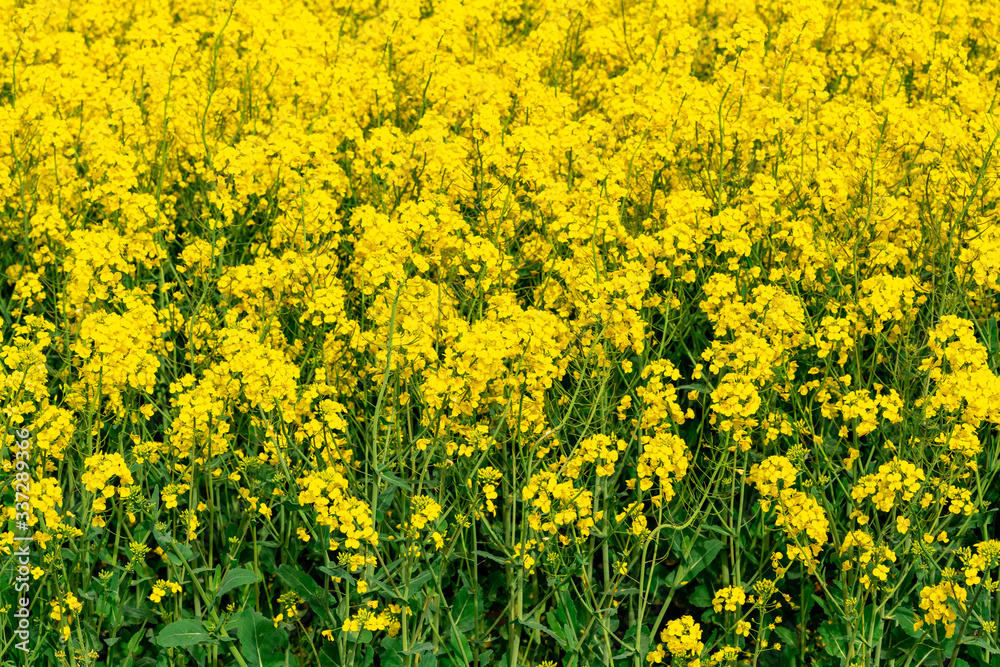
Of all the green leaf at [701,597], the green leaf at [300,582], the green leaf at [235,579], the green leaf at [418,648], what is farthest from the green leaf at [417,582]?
the green leaf at [701,597]

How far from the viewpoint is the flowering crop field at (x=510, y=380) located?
3.92 meters

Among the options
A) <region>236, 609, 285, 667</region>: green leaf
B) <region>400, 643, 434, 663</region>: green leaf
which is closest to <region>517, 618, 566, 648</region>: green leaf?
<region>400, 643, 434, 663</region>: green leaf

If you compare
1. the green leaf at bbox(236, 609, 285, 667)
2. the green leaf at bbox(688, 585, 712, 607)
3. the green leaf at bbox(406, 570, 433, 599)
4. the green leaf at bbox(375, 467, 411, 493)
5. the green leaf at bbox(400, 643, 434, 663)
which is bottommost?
the green leaf at bbox(236, 609, 285, 667)

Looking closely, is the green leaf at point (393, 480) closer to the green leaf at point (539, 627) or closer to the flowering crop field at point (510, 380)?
the flowering crop field at point (510, 380)

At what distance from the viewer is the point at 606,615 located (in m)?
4.10

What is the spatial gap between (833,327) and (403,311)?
1.76 metres

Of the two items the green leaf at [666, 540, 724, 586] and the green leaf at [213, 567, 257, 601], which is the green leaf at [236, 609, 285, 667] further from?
the green leaf at [666, 540, 724, 586]

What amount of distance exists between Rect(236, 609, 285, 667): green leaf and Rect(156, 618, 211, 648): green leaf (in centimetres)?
17

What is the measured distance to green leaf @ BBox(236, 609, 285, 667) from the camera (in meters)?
4.12

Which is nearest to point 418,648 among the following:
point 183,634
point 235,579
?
point 235,579

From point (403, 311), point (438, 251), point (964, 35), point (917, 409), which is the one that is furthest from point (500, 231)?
point (964, 35)

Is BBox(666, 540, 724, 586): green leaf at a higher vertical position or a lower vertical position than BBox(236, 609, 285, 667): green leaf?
higher

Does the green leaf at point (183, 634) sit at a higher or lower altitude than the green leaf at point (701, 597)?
A: higher

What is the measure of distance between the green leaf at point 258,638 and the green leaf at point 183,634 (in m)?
0.17
